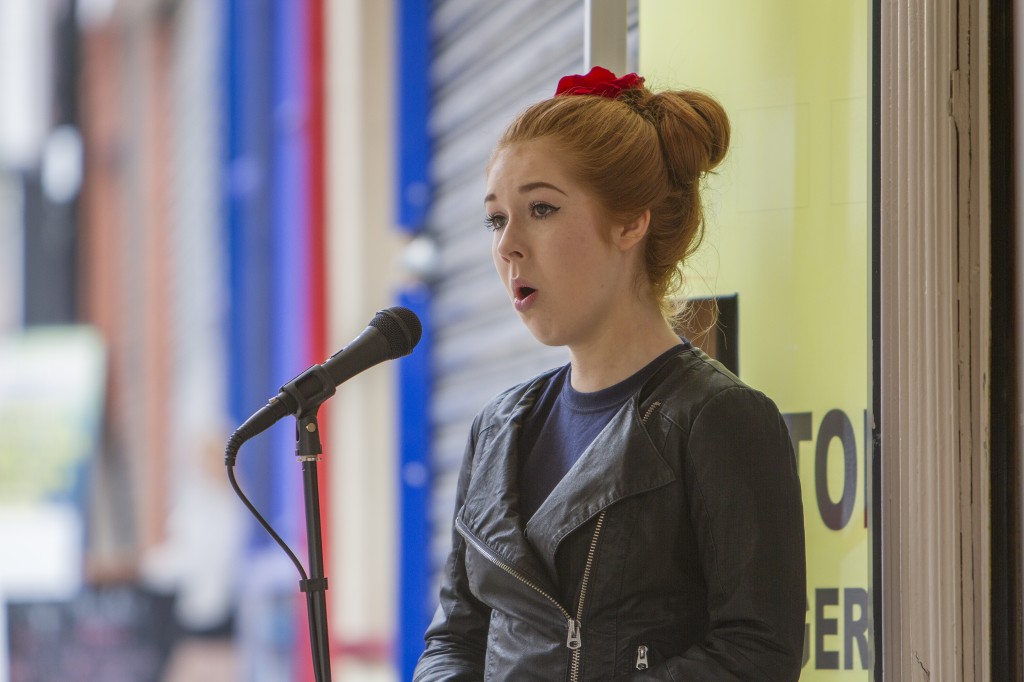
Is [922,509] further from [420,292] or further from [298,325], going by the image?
[298,325]

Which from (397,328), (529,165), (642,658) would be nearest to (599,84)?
(529,165)

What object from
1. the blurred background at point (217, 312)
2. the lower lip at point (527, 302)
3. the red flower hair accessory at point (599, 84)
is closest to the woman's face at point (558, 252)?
the lower lip at point (527, 302)

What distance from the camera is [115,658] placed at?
16.5ft

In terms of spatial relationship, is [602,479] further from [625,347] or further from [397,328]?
[397,328]

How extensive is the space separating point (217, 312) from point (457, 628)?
3602 mm

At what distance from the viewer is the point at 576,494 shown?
1.44 meters

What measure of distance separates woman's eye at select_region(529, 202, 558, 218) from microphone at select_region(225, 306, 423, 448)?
210 mm

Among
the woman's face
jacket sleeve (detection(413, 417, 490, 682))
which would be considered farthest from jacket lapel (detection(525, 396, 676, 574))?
jacket sleeve (detection(413, 417, 490, 682))

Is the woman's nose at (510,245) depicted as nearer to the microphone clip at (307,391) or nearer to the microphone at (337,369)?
the microphone at (337,369)

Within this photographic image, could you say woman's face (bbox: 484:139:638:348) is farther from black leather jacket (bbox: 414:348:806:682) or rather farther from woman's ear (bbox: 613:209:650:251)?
black leather jacket (bbox: 414:348:806:682)

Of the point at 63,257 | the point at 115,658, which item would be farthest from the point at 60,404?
the point at 115,658

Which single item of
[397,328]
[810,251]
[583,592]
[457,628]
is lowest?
[457,628]

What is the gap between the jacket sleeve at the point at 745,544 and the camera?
4.33ft

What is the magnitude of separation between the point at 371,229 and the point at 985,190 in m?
3.17
